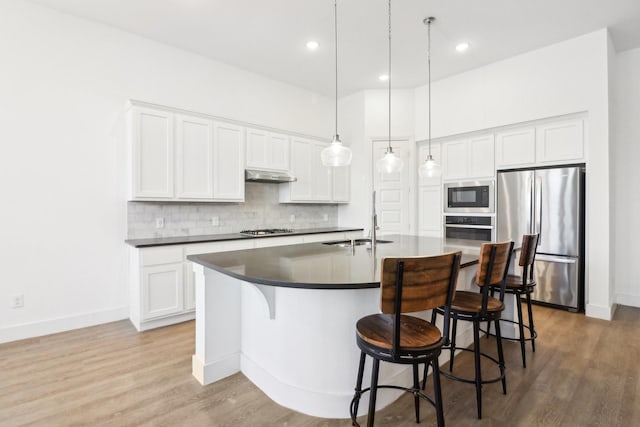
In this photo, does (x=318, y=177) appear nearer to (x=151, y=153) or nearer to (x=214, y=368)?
(x=151, y=153)

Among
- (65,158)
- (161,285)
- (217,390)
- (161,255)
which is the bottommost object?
(217,390)

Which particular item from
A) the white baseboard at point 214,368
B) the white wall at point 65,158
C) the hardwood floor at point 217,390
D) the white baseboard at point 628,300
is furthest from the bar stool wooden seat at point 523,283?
the white wall at point 65,158

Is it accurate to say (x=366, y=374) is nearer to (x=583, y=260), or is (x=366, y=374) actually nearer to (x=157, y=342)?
(x=157, y=342)

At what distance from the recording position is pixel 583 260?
Result: 378 cm

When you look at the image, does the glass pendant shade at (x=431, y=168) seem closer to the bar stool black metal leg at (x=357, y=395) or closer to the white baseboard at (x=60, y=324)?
the bar stool black metal leg at (x=357, y=395)

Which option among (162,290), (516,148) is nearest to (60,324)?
(162,290)

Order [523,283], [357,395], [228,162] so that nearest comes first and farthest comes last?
1. [357,395]
2. [523,283]
3. [228,162]

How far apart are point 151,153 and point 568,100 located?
481 centimetres

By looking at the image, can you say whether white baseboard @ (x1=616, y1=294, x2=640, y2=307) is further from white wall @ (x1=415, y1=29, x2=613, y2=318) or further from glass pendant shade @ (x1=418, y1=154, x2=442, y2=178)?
glass pendant shade @ (x1=418, y1=154, x2=442, y2=178)

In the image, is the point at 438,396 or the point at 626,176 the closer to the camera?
the point at 438,396

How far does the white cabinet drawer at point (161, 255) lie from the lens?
322cm

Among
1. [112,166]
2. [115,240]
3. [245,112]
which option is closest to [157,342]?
[115,240]

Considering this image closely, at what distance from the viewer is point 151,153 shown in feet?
11.6

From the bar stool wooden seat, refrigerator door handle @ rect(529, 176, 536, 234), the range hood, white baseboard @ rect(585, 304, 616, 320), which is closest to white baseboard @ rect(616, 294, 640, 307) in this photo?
white baseboard @ rect(585, 304, 616, 320)
